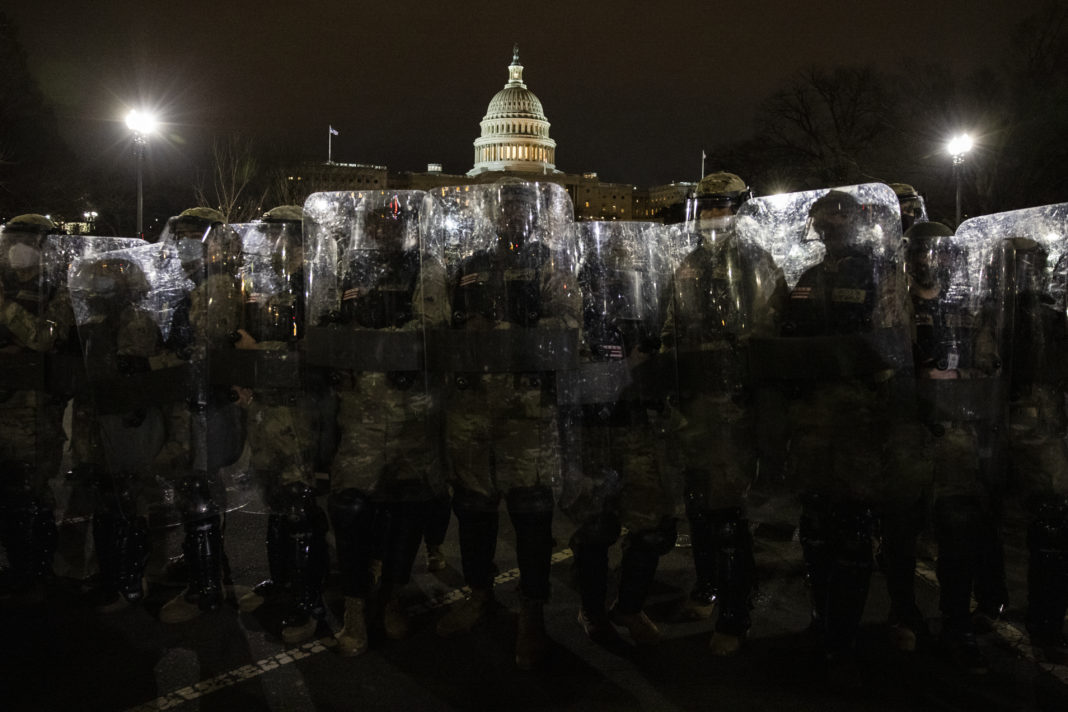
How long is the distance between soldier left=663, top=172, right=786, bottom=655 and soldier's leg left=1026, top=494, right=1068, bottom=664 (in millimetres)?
1396

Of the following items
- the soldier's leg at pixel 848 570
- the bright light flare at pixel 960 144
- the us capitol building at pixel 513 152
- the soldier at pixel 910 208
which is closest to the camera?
the soldier's leg at pixel 848 570

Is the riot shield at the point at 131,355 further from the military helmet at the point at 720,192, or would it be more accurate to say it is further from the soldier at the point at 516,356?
the military helmet at the point at 720,192

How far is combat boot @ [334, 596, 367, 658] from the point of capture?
4121mm

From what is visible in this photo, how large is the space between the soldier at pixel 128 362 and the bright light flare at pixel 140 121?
15646mm

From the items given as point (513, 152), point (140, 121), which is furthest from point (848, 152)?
point (513, 152)

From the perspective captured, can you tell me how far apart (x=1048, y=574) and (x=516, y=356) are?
2902mm

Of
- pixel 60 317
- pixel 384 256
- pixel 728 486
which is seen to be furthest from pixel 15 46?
pixel 728 486

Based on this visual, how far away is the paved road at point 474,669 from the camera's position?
3.64 metres

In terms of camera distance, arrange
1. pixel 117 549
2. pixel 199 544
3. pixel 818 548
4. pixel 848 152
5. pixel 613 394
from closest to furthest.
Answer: pixel 818 548
pixel 613 394
pixel 199 544
pixel 117 549
pixel 848 152

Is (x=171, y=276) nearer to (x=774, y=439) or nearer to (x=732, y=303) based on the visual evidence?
(x=732, y=303)

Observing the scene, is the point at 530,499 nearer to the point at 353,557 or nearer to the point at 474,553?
the point at 474,553

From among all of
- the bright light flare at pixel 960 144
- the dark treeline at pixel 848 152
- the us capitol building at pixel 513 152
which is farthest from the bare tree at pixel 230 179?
the us capitol building at pixel 513 152

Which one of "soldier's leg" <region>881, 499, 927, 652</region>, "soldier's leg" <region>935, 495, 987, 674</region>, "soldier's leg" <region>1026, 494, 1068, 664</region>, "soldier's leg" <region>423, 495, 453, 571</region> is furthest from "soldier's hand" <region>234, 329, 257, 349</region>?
"soldier's leg" <region>1026, 494, 1068, 664</region>

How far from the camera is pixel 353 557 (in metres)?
4.21
